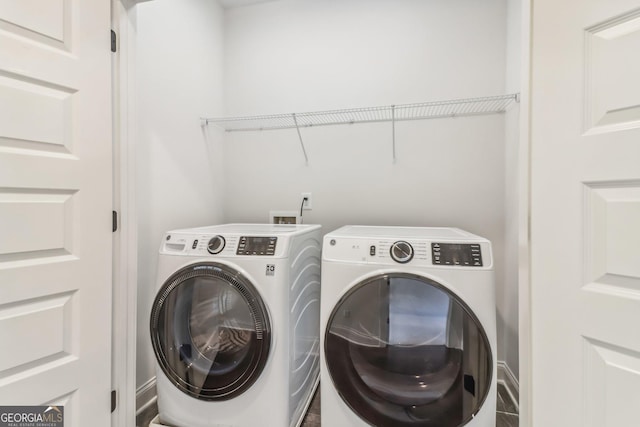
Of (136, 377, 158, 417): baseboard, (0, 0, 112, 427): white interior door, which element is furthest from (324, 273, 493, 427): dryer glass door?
(136, 377, 158, 417): baseboard

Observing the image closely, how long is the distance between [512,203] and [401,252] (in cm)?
87

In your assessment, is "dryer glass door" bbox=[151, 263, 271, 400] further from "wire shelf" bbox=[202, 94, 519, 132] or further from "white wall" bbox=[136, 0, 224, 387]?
"wire shelf" bbox=[202, 94, 519, 132]

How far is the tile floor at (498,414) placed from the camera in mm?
1322

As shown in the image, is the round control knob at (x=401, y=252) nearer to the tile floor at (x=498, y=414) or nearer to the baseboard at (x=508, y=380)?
the tile floor at (x=498, y=414)

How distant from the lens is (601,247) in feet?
2.33

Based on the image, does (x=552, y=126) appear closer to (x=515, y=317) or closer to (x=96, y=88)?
(x=515, y=317)

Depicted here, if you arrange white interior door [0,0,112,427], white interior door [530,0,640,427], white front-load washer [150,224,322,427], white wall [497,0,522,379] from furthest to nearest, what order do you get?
white wall [497,0,522,379]
white front-load washer [150,224,322,427]
white interior door [0,0,112,427]
white interior door [530,0,640,427]

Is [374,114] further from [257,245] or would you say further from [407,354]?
[407,354]

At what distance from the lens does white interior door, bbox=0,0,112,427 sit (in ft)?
2.66

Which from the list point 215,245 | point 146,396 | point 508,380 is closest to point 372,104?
point 215,245

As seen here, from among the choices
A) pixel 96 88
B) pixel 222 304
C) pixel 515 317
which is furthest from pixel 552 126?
pixel 96 88

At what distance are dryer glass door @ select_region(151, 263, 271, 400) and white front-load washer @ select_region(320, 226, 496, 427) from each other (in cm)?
31

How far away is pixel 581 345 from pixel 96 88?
1762 millimetres

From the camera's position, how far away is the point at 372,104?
1864 millimetres
